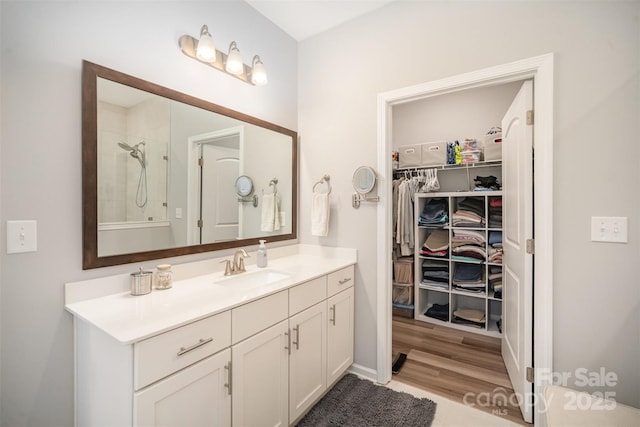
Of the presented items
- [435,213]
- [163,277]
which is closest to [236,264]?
[163,277]

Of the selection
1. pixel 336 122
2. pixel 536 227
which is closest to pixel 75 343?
pixel 336 122

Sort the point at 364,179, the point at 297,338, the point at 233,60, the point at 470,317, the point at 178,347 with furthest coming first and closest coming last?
the point at 470,317
the point at 364,179
the point at 233,60
the point at 297,338
the point at 178,347

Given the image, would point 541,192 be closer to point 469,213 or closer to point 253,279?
point 469,213

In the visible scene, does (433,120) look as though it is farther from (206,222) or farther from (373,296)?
(206,222)

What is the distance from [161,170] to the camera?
1544 millimetres

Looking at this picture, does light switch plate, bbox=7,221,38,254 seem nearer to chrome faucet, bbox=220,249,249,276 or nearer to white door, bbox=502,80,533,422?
chrome faucet, bbox=220,249,249,276

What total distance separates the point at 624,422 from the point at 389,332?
1202mm

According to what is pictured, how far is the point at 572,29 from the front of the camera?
1.48 m

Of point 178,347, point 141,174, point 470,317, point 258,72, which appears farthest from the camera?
point 470,317

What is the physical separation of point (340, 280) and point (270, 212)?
2.38 ft

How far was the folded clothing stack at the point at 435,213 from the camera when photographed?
124 inches

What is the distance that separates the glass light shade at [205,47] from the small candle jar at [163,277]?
3.86ft

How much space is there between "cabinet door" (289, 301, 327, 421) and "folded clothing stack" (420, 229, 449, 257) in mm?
1805

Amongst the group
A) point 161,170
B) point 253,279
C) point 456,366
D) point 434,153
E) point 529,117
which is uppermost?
point 434,153
